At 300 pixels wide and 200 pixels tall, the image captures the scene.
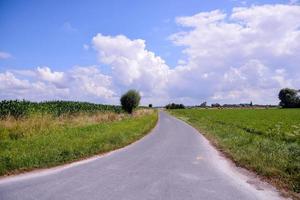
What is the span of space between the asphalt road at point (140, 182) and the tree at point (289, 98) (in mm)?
137496

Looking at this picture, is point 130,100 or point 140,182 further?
point 130,100

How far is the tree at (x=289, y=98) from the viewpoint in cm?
14275

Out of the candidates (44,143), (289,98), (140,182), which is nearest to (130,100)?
(44,143)

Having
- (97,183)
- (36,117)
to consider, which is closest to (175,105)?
(36,117)

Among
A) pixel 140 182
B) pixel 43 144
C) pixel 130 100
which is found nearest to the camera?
pixel 140 182

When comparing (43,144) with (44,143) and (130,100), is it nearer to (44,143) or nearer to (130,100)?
(44,143)

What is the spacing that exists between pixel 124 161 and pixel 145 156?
1.51m

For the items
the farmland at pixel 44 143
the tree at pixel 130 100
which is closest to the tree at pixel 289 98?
the tree at pixel 130 100

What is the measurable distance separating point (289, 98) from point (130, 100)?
94.1 m

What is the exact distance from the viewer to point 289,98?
145375mm

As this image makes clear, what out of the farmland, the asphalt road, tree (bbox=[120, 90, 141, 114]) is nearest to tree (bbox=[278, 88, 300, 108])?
tree (bbox=[120, 90, 141, 114])

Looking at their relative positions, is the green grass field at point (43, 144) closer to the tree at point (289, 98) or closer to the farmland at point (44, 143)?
the farmland at point (44, 143)

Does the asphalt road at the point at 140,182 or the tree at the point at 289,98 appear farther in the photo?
the tree at the point at 289,98

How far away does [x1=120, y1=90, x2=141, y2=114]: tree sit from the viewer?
68.8 meters
